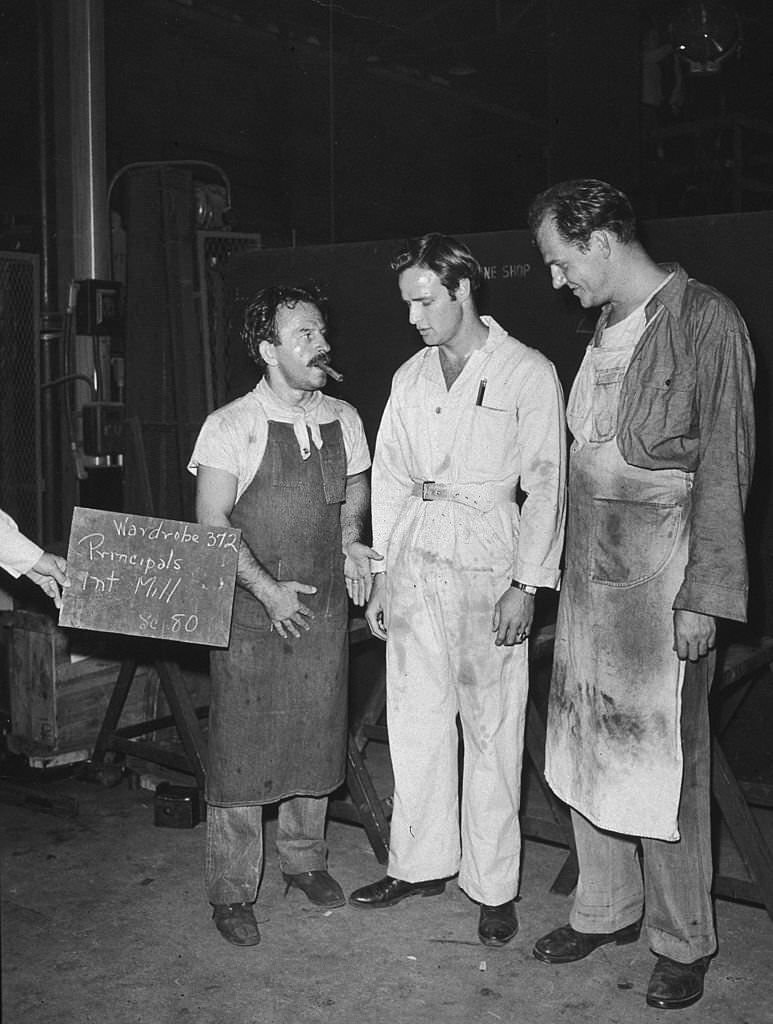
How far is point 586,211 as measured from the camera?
111 inches

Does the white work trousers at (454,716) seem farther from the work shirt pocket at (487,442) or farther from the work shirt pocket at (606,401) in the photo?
the work shirt pocket at (606,401)

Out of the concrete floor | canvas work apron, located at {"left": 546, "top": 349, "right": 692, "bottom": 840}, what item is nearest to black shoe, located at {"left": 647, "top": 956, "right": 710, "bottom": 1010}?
the concrete floor

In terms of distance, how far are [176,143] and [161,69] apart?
0.55 meters

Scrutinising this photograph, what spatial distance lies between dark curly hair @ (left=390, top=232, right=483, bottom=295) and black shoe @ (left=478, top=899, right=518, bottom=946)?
170cm

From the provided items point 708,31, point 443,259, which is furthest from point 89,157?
point 443,259

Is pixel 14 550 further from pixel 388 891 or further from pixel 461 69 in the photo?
pixel 461 69

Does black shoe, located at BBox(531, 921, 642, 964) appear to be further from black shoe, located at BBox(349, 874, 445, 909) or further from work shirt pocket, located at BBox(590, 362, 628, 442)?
work shirt pocket, located at BBox(590, 362, 628, 442)

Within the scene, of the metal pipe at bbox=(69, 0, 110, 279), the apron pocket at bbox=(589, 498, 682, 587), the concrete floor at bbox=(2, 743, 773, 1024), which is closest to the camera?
the apron pocket at bbox=(589, 498, 682, 587)

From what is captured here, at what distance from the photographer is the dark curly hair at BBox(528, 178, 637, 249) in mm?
2826

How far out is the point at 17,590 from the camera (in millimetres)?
5008

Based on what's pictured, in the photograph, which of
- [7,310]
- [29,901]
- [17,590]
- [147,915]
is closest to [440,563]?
[147,915]

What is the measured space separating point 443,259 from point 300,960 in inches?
75.4

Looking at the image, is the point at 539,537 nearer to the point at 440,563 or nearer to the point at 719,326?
the point at 440,563

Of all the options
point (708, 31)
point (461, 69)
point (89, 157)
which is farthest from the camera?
point (461, 69)
